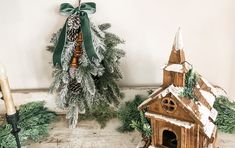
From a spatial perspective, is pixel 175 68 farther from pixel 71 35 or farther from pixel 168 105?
pixel 71 35

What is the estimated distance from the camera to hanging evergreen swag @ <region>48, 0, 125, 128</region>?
1.01 m

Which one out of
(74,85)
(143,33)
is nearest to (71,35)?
(74,85)

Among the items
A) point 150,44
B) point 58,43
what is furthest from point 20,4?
point 150,44

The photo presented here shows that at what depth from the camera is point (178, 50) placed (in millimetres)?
803

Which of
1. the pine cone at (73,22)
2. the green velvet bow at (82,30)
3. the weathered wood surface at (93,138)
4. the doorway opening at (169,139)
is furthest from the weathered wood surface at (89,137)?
the pine cone at (73,22)

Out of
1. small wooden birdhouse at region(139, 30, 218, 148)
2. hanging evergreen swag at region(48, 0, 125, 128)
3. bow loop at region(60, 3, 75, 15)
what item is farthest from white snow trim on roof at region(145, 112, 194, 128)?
bow loop at region(60, 3, 75, 15)

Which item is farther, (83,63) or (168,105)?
(83,63)

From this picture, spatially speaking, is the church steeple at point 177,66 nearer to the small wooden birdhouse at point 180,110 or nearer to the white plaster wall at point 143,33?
the small wooden birdhouse at point 180,110

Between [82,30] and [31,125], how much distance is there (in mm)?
379

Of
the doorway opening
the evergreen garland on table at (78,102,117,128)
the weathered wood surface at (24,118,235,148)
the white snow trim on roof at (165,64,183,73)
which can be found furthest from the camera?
the evergreen garland on table at (78,102,117,128)

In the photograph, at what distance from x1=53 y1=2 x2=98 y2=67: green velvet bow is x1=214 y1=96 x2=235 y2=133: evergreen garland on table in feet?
1.55

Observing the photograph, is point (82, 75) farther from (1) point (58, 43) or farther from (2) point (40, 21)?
(2) point (40, 21)

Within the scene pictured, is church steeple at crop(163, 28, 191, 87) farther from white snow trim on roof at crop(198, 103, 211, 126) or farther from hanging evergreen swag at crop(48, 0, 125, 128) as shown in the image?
hanging evergreen swag at crop(48, 0, 125, 128)

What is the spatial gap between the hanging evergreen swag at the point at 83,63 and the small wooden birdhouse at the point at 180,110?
245 millimetres
